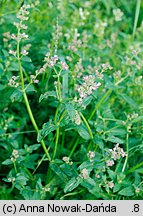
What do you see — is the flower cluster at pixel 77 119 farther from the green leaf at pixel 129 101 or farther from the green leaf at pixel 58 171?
the green leaf at pixel 129 101

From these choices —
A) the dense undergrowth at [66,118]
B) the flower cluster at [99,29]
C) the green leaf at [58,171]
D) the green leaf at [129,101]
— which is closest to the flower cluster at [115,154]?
the dense undergrowth at [66,118]

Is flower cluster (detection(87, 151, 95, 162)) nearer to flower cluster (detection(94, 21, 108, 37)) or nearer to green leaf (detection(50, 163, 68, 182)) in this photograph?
green leaf (detection(50, 163, 68, 182))

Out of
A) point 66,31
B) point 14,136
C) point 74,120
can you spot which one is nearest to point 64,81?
point 74,120

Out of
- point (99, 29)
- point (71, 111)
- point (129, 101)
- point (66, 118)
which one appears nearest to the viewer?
point (71, 111)

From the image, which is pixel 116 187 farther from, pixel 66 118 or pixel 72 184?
pixel 66 118

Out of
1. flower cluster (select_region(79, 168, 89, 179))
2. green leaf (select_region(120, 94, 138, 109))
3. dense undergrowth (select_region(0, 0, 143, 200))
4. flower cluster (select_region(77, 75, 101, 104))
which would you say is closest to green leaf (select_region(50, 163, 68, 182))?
dense undergrowth (select_region(0, 0, 143, 200))

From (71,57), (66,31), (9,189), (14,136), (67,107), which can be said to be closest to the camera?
(67,107)

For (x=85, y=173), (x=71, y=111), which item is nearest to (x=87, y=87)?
(x=71, y=111)

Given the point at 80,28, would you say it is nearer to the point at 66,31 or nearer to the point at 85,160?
the point at 66,31
